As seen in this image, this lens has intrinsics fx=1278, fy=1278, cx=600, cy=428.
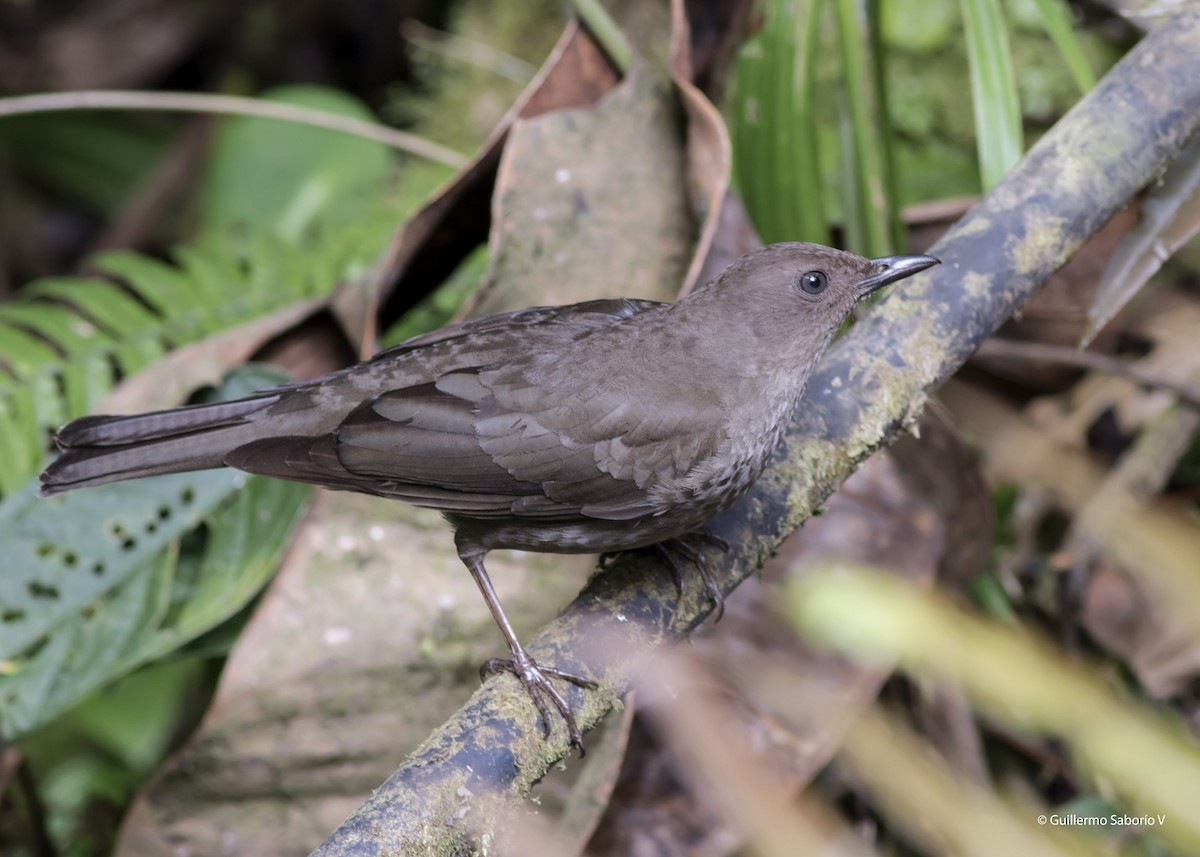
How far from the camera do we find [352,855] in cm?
204

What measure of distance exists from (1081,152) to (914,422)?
0.77 meters

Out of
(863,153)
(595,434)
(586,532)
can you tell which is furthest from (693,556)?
(863,153)

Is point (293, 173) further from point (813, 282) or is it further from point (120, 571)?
point (813, 282)

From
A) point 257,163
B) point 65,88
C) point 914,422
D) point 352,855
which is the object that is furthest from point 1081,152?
point 65,88

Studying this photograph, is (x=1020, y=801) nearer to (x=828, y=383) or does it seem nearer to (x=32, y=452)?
A: (x=828, y=383)

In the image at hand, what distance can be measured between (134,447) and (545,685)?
Answer: 115 centimetres

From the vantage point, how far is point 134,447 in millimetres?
2910

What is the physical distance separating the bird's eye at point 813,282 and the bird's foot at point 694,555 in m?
0.62

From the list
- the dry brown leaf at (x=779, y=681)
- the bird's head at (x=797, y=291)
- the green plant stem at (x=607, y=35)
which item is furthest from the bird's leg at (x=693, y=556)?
the green plant stem at (x=607, y=35)

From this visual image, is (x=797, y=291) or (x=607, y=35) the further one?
(x=607, y=35)

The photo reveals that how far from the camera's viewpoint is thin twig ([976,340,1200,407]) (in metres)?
3.96

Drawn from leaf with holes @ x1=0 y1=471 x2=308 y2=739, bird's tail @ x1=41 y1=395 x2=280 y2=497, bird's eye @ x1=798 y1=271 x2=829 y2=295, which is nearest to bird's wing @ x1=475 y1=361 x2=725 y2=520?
bird's eye @ x1=798 y1=271 x2=829 y2=295

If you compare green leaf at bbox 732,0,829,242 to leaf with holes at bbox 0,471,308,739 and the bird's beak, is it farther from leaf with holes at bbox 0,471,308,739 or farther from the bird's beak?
leaf with holes at bbox 0,471,308,739

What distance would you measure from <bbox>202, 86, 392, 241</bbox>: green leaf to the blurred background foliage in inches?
0.5
